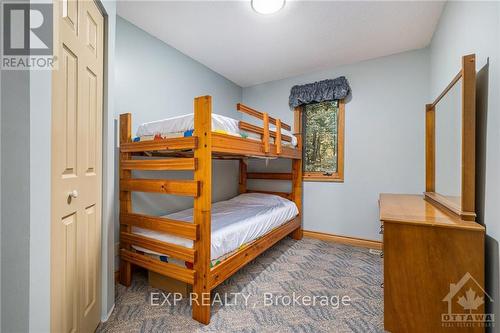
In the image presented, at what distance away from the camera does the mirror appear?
1374 millimetres

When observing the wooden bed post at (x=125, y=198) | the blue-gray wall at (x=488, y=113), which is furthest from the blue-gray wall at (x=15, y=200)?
the blue-gray wall at (x=488, y=113)

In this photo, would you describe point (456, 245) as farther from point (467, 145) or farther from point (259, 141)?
point (259, 141)

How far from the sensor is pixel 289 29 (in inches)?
88.4

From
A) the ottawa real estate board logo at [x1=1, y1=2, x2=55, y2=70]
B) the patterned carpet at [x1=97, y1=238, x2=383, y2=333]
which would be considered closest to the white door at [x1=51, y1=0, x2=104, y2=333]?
the ottawa real estate board logo at [x1=1, y1=2, x2=55, y2=70]

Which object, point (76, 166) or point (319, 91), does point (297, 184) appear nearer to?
point (319, 91)

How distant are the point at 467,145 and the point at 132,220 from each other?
2.40 m

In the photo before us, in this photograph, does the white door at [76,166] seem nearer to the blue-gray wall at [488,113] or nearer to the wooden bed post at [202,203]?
the wooden bed post at [202,203]

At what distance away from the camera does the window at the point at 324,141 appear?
10.2 feet

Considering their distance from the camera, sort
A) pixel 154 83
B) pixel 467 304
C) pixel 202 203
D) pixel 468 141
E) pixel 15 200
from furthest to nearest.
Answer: pixel 154 83
pixel 202 203
pixel 468 141
pixel 467 304
pixel 15 200

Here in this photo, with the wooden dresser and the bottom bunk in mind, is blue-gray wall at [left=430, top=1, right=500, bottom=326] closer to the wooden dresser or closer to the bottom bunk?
the wooden dresser

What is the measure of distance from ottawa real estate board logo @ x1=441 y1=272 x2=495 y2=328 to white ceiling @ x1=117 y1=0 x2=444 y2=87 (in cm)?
215

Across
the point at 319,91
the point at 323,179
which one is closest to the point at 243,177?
the point at 323,179

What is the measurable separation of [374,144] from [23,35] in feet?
10.6

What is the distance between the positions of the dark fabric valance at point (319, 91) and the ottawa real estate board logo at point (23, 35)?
2.92 m
